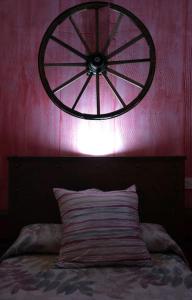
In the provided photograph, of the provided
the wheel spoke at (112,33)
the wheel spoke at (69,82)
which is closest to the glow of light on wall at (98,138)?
the wheel spoke at (69,82)

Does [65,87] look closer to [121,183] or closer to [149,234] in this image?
[121,183]

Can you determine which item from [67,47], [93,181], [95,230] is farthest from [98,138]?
[95,230]

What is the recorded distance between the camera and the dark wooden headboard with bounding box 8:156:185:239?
2.47 meters

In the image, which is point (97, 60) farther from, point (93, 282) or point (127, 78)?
point (93, 282)

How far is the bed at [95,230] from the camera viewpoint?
1.61 metres

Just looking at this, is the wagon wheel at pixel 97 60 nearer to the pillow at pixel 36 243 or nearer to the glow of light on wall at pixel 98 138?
the glow of light on wall at pixel 98 138

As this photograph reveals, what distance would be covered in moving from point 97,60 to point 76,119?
0.46 meters

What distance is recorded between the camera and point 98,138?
2656 millimetres

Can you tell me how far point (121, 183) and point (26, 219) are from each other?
71 cm

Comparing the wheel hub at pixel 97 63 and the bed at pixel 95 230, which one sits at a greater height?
the wheel hub at pixel 97 63

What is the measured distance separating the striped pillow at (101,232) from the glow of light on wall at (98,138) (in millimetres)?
562

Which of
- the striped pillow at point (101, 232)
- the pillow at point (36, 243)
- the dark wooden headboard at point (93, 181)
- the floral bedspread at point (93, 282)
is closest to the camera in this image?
the floral bedspread at point (93, 282)

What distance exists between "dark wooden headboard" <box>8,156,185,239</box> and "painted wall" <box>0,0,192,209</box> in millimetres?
170

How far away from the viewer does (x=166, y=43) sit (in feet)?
8.82
